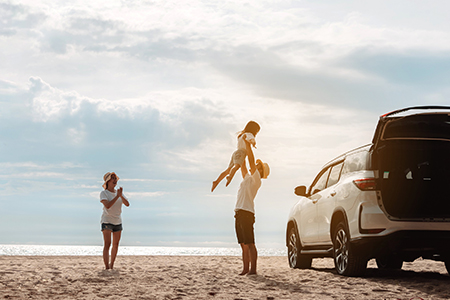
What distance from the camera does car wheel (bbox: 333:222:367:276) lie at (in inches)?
292

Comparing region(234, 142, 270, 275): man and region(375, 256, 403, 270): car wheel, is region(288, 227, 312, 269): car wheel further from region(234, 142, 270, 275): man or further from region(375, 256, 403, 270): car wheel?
region(234, 142, 270, 275): man

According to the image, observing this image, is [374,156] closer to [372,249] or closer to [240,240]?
[372,249]

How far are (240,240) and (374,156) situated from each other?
102 inches

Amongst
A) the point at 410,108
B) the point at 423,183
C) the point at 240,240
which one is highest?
the point at 410,108

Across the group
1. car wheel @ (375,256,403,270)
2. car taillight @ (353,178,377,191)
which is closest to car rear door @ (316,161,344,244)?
car taillight @ (353,178,377,191)

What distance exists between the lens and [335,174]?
28.0ft

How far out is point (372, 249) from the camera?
707 centimetres

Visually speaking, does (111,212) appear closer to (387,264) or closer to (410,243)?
(410,243)

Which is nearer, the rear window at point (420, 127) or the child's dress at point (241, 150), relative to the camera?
the rear window at point (420, 127)

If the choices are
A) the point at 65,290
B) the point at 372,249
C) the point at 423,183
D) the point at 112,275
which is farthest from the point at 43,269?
the point at 423,183

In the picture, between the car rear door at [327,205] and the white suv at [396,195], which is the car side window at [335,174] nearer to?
the car rear door at [327,205]

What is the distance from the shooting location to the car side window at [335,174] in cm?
833

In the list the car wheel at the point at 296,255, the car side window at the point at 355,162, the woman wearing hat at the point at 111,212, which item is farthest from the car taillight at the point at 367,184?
the woman wearing hat at the point at 111,212

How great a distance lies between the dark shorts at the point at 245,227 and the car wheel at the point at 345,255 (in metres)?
1.33
